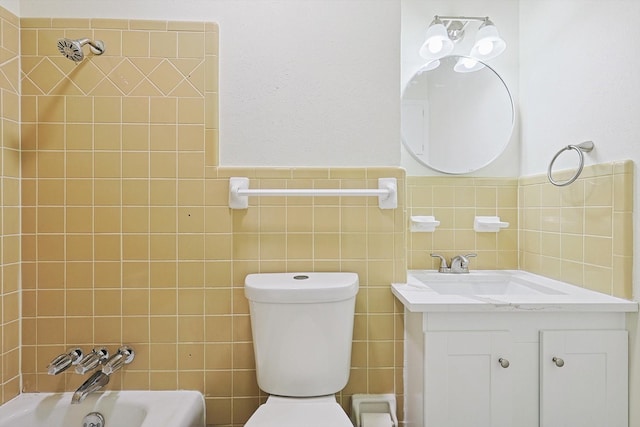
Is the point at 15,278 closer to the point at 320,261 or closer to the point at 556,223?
the point at 320,261

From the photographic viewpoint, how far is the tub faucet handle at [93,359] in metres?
1.14

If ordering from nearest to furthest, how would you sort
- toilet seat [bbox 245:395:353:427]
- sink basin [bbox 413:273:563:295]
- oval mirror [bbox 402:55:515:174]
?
toilet seat [bbox 245:395:353:427] < sink basin [bbox 413:273:563:295] < oval mirror [bbox 402:55:515:174]

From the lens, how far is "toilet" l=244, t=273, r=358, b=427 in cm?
116

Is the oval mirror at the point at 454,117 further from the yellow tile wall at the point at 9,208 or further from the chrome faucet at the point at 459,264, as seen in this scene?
the yellow tile wall at the point at 9,208

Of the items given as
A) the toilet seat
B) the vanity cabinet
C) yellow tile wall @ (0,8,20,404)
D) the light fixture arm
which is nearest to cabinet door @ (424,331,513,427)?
the vanity cabinet

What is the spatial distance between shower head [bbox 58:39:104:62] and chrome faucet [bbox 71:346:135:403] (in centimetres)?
105

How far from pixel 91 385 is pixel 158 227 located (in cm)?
58

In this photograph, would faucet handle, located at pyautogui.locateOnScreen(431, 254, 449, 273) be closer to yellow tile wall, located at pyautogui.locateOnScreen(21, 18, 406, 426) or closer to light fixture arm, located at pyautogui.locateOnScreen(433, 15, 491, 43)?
yellow tile wall, located at pyautogui.locateOnScreen(21, 18, 406, 426)

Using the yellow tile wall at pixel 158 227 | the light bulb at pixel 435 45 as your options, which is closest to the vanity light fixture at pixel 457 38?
the light bulb at pixel 435 45

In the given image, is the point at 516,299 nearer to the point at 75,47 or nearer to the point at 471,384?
the point at 471,384

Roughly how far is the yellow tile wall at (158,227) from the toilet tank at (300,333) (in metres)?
0.15

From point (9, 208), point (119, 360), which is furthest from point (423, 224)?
point (9, 208)

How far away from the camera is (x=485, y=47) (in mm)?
1585

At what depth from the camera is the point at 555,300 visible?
107cm
